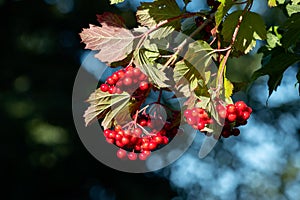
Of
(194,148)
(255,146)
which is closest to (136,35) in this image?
(194,148)

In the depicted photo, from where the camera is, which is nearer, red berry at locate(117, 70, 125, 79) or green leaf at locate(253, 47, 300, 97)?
red berry at locate(117, 70, 125, 79)

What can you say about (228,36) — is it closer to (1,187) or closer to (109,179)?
(1,187)

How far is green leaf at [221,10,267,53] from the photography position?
1.03 meters

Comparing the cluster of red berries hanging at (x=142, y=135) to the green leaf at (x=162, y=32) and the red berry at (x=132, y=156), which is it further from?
the green leaf at (x=162, y=32)

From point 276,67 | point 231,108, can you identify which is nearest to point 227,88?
point 231,108

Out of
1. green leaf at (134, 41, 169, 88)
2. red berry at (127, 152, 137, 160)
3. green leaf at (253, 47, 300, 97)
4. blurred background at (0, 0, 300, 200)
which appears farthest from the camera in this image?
blurred background at (0, 0, 300, 200)

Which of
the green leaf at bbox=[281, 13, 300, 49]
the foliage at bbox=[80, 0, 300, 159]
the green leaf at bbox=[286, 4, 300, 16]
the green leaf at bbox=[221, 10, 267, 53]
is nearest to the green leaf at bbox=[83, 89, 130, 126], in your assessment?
the foliage at bbox=[80, 0, 300, 159]

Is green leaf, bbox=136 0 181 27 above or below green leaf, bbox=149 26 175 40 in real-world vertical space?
above

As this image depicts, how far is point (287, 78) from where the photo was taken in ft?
26.9

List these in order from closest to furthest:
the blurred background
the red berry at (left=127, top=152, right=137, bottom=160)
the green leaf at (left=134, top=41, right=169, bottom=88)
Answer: the green leaf at (left=134, top=41, right=169, bottom=88) < the red berry at (left=127, top=152, right=137, bottom=160) < the blurred background

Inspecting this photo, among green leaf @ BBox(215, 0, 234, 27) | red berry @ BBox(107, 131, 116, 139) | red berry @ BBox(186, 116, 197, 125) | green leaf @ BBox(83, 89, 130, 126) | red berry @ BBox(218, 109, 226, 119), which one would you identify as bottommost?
red berry @ BBox(107, 131, 116, 139)

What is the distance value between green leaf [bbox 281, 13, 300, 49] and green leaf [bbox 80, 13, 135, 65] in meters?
0.32

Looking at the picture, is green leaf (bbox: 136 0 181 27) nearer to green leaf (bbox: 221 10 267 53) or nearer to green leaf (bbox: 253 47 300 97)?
green leaf (bbox: 221 10 267 53)

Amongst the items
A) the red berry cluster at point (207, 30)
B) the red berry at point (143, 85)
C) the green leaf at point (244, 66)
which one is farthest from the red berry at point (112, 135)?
the green leaf at point (244, 66)
